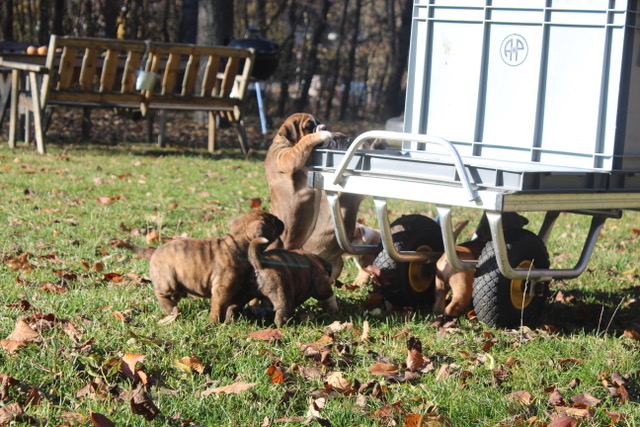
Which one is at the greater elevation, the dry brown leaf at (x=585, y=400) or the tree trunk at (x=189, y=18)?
the tree trunk at (x=189, y=18)

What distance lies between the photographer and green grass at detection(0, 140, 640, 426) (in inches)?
142

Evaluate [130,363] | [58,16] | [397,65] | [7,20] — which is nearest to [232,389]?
[130,363]

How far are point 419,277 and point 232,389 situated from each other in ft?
6.51

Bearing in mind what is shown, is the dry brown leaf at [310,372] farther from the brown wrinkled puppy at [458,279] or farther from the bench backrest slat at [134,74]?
the bench backrest slat at [134,74]

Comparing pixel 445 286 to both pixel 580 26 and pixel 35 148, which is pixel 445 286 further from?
pixel 35 148

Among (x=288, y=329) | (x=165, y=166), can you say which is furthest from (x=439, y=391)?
(x=165, y=166)

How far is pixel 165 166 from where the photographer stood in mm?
11656

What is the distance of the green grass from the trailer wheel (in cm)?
11

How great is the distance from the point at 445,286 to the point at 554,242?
10.0ft

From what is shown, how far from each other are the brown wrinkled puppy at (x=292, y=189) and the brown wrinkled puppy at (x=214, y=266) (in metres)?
0.67

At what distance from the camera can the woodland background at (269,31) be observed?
852 inches

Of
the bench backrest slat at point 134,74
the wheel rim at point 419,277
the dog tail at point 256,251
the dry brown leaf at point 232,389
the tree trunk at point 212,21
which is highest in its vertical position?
the tree trunk at point 212,21

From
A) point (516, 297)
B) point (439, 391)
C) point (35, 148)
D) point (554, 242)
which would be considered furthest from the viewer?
point (35, 148)

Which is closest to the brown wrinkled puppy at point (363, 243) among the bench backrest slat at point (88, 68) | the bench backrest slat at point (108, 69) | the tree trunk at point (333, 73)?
the bench backrest slat at point (108, 69)
